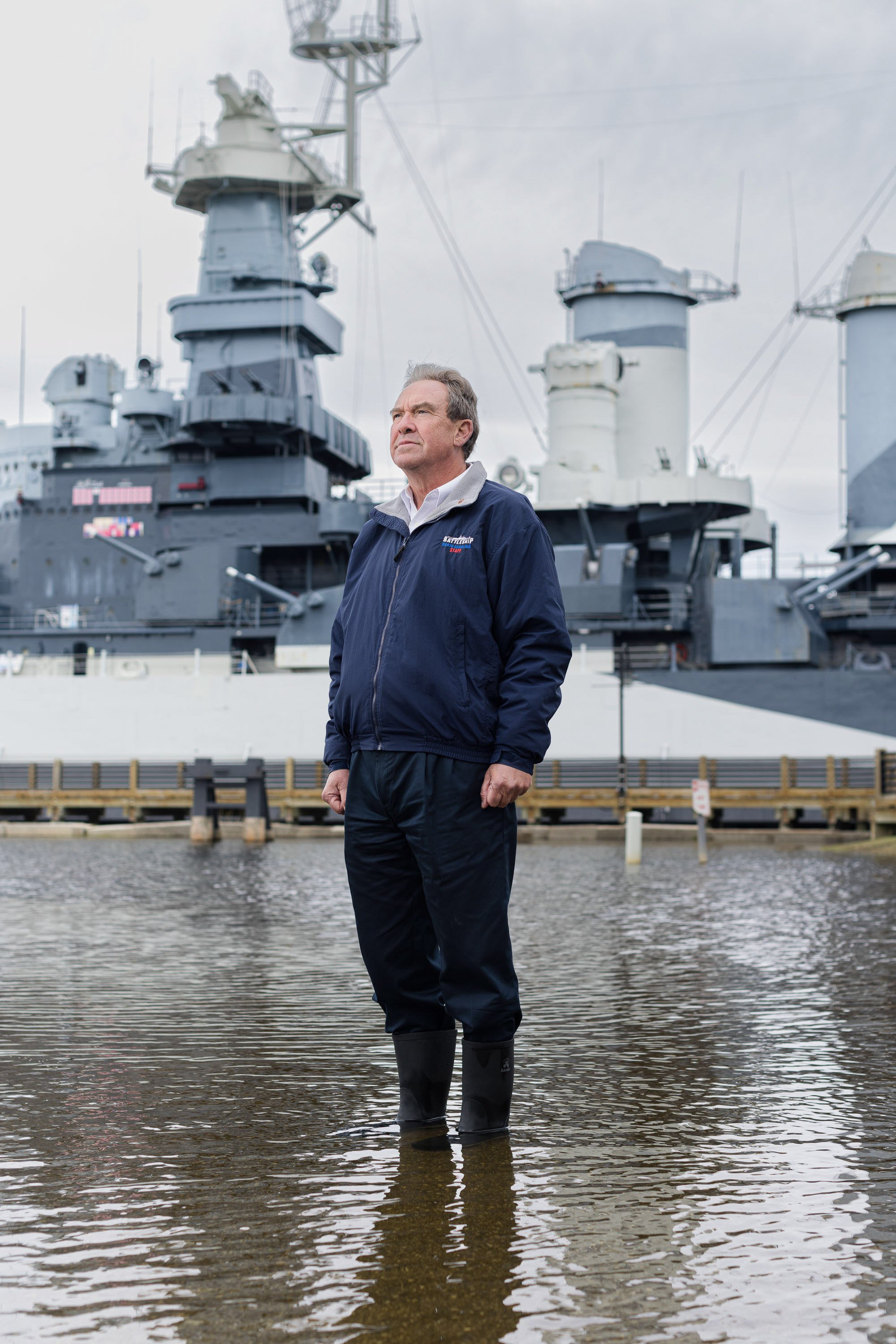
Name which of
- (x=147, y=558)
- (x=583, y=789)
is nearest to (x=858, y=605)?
(x=583, y=789)

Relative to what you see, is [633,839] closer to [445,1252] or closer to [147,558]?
[445,1252]

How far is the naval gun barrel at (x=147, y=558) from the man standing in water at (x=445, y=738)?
29.4 meters

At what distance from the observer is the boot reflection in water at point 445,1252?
2145 mm

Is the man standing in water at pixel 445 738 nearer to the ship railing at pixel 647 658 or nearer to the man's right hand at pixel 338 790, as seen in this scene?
the man's right hand at pixel 338 790

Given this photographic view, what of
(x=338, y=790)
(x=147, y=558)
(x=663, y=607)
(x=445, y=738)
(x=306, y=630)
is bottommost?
(x=338, y=790)

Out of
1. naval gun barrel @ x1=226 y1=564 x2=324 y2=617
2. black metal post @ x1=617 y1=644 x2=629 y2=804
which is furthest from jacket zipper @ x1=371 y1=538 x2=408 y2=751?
naval gun barrel @ x1=226 y1=564 x2=324 y2=617

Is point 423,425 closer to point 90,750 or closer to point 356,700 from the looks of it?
point 356,700

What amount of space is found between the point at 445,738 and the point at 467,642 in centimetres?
23

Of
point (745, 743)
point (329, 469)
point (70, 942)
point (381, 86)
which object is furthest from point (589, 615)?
point (70, 942)

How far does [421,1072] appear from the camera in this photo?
3467mm

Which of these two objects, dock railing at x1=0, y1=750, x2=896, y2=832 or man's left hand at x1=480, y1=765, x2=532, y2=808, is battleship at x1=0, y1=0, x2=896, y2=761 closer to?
dock railing at x1=0, y1=750, x2=896, y2=832

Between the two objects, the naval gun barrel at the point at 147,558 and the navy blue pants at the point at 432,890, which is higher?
the naval gun barrel at the point at 147,558

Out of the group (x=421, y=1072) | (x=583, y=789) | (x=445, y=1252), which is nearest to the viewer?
(x=445, y=1252)

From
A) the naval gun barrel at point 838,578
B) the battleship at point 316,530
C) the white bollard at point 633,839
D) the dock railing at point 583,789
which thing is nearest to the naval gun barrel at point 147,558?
the battleship at point 316,530
